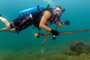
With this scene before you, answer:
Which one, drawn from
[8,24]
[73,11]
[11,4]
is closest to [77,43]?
[8,24]

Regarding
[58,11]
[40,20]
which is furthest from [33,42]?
[58,11]

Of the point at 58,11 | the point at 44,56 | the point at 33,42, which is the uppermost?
the point at 33,42

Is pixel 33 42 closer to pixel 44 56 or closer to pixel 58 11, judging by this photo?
pixel 44 56

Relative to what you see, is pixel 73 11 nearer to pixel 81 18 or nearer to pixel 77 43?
pixel 81 18

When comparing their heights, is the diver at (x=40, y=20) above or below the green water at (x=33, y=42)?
below

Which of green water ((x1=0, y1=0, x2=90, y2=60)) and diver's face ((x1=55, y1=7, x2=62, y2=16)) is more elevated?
green water ((x1=0, y1=0, x2=90, y2=60))

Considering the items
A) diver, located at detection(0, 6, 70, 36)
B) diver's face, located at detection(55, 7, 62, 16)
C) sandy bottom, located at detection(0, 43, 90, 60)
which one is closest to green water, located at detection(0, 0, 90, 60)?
sandy bottom, located at detection(0, 43, 90, 60)

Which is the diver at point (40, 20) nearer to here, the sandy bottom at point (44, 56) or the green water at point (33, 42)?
the sandy bottom at point (44, 56)

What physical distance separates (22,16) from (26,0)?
94694 millimetres

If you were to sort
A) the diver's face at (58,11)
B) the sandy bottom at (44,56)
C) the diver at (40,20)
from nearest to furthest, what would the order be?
the diver at (40,20) < the diver's face at (58,11) < the sandy bottom at (44,56)

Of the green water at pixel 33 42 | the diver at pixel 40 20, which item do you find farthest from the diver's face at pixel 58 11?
the green water at pixel 33 42

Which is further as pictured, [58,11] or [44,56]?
[44,56]

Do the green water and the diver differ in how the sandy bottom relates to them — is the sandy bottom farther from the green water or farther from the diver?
the diver

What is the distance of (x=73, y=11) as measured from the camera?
12169cm
